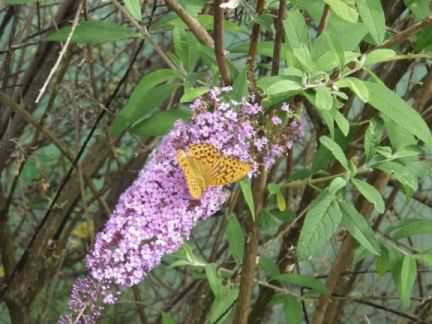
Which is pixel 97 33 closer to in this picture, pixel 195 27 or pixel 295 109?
pixel 195 27

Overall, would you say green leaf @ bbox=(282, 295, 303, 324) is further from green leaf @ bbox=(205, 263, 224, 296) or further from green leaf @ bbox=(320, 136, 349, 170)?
green leaf @ bbox=(320, 136, 349, 170)

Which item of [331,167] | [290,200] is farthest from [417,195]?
[331,167]

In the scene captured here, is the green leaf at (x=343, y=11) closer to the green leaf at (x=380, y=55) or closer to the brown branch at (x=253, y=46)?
the green leaf at (x=380, y=55)

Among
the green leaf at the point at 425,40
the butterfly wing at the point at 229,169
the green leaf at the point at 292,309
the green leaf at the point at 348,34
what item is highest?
the green leaf at the point at 348,34

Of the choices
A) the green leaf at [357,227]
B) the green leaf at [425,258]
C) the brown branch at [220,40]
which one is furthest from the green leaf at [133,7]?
the green leaf at [425,258]

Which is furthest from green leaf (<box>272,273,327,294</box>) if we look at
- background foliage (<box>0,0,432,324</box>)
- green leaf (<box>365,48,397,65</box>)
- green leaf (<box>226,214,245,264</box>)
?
green leaf (<box>365,48,397,65</box>)

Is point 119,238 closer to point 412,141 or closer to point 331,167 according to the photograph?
point 412,141
